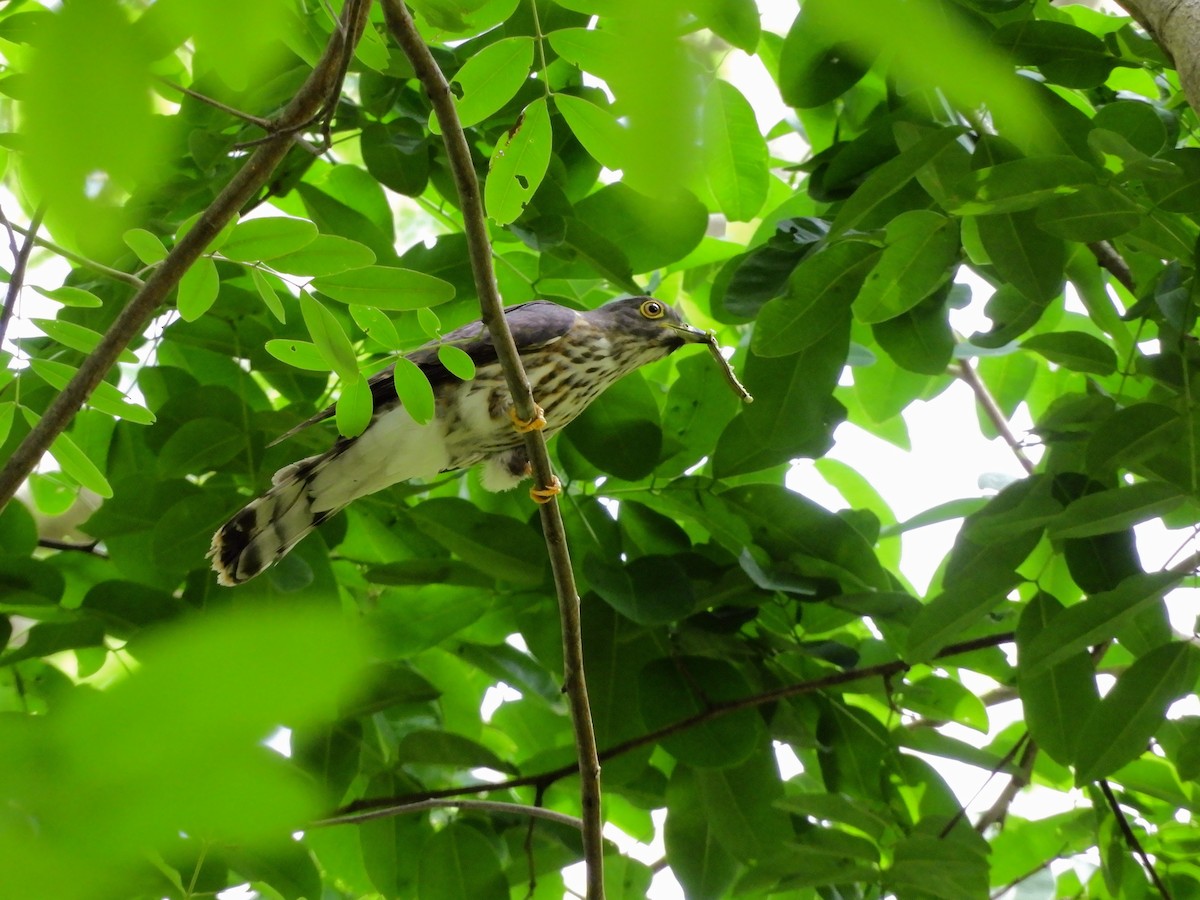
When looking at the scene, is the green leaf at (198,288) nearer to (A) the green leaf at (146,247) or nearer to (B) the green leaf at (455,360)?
(A) the green leaf at (146,247)

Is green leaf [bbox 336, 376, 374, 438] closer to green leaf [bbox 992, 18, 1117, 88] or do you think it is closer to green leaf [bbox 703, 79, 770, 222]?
green leaf [bbox 703, 79, 770, 222]

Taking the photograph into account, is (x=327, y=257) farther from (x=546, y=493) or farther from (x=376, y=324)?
(x=546, y=493)

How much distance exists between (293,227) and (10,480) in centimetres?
62

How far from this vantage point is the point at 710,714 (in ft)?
10.6

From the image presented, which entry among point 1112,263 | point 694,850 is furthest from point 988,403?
point 694,850

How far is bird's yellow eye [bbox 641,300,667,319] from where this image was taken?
3.85m

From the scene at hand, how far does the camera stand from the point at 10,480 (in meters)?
1.74

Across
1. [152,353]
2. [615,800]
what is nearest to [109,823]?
[152,353]

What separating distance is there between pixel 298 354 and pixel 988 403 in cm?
300

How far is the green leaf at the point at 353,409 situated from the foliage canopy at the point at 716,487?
10mm

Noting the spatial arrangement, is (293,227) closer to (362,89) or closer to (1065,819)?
(362,89)

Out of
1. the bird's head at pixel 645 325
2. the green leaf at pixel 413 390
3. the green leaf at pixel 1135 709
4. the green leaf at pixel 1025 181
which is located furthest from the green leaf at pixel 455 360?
the green leaf at pixel 1135 709

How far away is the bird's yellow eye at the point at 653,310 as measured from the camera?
3850 mm

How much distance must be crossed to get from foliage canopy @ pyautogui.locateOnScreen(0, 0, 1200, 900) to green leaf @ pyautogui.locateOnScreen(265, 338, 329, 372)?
1 centimetres
